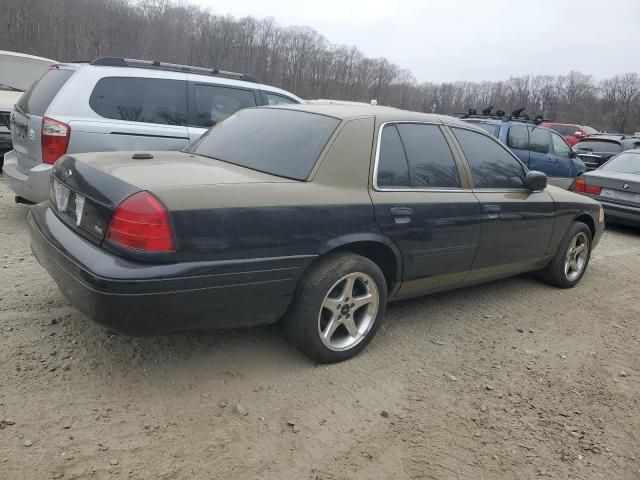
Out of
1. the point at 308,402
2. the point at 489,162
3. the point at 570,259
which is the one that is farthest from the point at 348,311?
the point at 570,259

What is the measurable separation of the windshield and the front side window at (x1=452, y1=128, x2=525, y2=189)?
202 inches

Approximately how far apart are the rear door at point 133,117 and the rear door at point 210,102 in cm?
9

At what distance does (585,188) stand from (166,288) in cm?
803

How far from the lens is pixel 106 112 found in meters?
5.20

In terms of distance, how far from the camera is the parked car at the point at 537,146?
9.67m

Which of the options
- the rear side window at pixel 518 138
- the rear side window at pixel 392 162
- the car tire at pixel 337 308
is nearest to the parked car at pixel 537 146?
the rear side window at pixel 518 138

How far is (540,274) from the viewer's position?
5223 millimetres

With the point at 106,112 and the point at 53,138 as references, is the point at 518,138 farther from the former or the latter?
the point at 53,138

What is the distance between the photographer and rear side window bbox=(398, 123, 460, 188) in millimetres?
3664

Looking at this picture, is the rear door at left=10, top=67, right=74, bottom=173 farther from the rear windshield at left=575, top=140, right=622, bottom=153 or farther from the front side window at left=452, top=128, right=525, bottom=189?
the rear windshield at left=575, top=140, right=622, bottom=153

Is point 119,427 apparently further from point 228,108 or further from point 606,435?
point 228,108

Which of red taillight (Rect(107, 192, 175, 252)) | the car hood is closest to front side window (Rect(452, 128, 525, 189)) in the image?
the car hood

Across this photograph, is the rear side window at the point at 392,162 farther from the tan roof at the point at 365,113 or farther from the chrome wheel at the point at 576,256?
the chrome wheel at the point at 576,256

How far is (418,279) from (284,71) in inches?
3002
